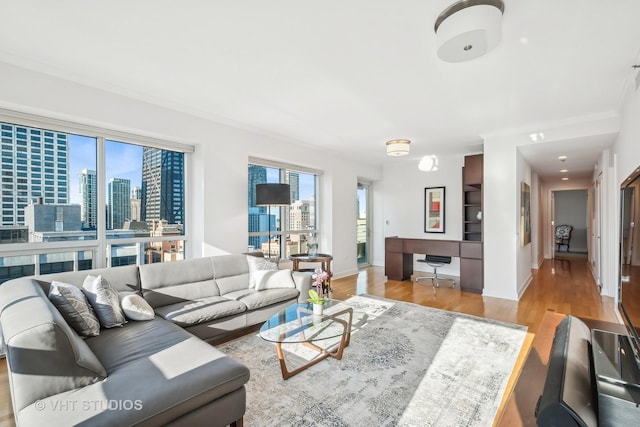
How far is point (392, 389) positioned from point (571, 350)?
125 cm

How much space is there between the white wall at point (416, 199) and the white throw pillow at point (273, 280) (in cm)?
410

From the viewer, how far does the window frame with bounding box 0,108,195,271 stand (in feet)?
9.07

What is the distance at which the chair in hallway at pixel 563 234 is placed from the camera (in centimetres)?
1006

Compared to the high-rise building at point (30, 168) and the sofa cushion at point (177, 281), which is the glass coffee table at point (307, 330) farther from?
the high-rise building at point (30, 168)

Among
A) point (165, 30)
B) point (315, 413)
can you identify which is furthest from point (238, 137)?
point (315, 413)

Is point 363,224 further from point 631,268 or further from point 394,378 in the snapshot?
point 631,268

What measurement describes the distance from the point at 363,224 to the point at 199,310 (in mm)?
5171

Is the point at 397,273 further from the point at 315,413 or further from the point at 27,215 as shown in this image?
the point at 27,215

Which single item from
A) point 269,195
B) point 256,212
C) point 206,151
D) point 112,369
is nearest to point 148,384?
point 112,369

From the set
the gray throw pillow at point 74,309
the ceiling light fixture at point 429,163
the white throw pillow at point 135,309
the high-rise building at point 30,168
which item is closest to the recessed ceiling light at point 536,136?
the ceiling light fixture at point 429,163

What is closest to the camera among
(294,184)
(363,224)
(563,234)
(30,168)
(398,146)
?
(30,168)

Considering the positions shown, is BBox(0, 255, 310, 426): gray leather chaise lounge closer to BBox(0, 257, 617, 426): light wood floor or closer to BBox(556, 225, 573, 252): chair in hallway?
BBox(0, 257, 617, 426): light wood floor

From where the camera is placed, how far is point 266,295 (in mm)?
3266

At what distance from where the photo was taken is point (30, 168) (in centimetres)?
291
